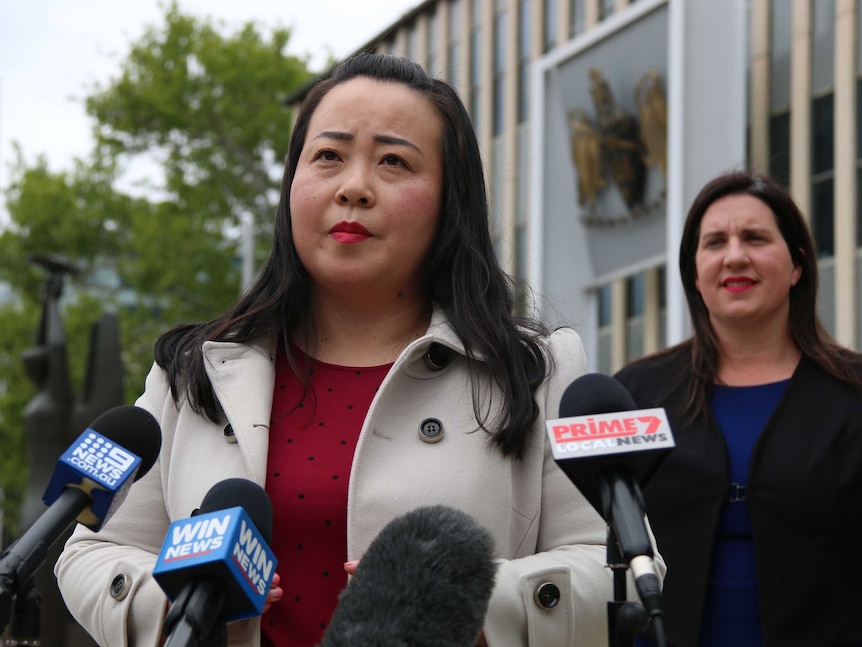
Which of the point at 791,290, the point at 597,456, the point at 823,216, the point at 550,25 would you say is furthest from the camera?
the point at 550,25

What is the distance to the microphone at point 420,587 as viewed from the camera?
6.48 feet

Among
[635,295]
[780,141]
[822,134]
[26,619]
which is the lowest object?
[26,619]

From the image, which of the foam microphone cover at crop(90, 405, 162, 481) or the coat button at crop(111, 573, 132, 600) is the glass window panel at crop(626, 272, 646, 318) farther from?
the foam microphone cover at crop(90, 405, 162, 481)

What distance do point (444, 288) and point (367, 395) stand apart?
0.32 meters

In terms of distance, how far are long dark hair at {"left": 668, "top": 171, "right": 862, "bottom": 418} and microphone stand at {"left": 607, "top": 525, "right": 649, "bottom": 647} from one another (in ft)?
7.21

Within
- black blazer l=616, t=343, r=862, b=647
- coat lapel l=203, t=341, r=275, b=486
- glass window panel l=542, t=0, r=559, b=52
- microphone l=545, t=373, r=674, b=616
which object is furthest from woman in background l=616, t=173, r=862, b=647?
glass window panel l=542, t=0, r=559, b=52

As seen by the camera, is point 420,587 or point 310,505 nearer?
point 420,587

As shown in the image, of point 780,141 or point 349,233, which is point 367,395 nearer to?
point 349,233

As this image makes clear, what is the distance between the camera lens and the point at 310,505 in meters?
2.79

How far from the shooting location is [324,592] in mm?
2744

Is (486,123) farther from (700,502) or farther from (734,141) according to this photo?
(700,502)

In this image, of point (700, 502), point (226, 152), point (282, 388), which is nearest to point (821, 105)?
point (700, 502)

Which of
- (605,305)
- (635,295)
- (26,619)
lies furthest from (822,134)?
(26,619)

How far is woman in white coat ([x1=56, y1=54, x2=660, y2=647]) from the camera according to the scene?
8.94 ft
